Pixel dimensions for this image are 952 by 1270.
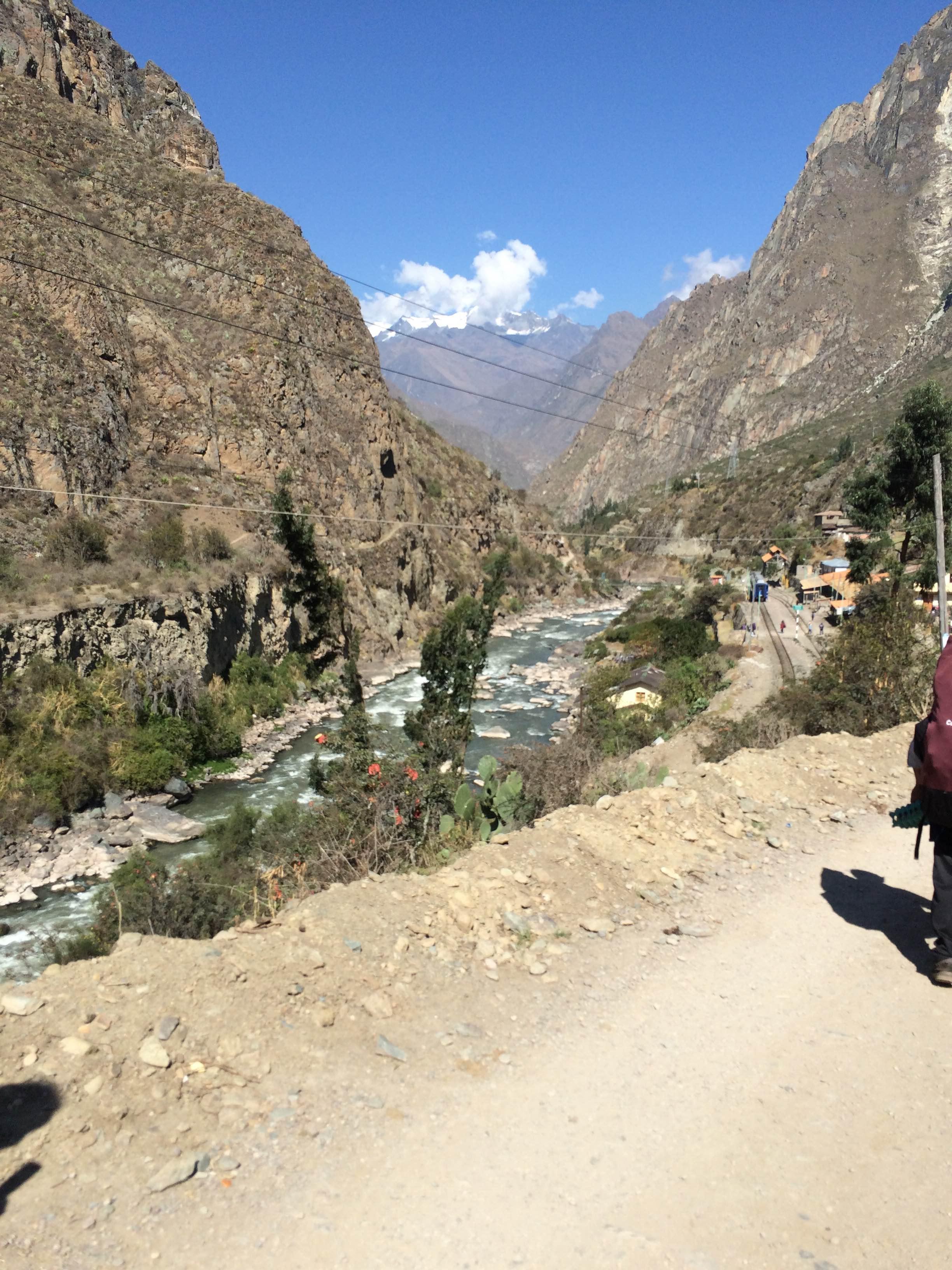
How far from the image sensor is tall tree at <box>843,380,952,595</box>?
20953 millimetres

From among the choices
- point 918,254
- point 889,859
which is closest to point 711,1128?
point 889,859

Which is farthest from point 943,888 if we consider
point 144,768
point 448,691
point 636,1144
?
point 448,691

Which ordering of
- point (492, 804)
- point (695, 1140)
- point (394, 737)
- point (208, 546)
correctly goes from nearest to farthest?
point (695, 1140) → point (492, 804) → point (394, 737) → point (208, 546)

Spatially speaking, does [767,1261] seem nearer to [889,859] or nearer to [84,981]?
[84,981]

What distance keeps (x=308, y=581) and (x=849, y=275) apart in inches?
6181

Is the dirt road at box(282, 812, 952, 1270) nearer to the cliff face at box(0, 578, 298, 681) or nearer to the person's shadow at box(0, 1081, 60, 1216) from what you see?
the person's shadow at box(0, 1081, 60, 1216)

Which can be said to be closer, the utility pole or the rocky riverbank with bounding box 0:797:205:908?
the utility pole

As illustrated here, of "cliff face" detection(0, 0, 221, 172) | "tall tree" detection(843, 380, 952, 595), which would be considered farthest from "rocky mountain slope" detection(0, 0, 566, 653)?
"tall tree" detection(843, 380, 952, 595)

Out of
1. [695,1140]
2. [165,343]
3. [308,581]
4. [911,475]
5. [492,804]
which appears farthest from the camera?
[165,343]

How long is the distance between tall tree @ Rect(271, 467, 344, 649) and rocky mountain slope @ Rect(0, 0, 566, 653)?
9.04 feet

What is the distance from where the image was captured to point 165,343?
39.2 m

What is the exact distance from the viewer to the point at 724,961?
14.5 feet

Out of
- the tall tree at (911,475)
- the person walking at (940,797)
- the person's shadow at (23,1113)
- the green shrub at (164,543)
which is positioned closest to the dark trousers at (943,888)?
the person walking at (940,797)

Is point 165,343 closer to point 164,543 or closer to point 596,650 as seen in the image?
point 164,543
